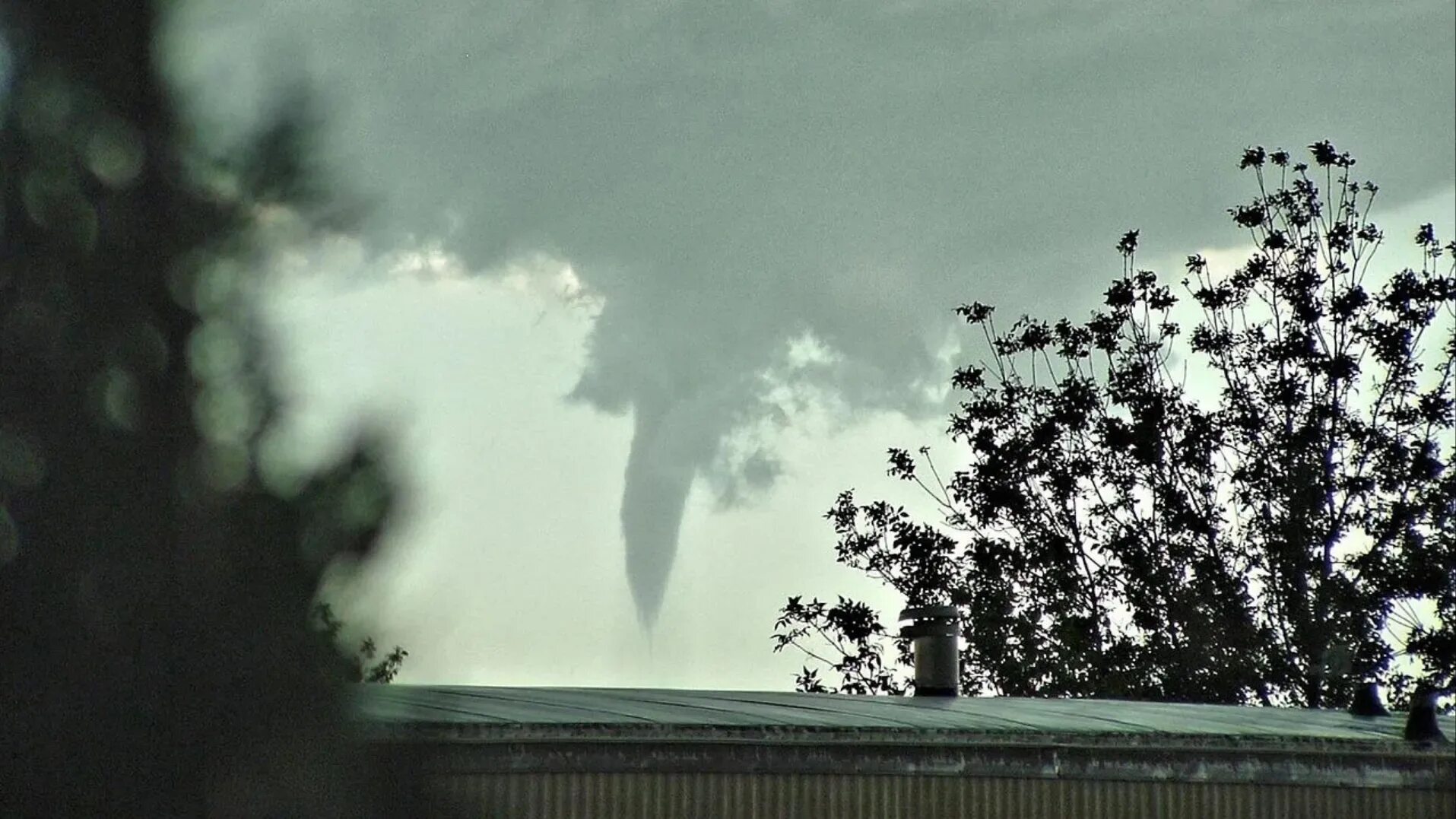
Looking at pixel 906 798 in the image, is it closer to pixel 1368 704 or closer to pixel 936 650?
pixel 936 650

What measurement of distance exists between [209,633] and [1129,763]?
6441 mm

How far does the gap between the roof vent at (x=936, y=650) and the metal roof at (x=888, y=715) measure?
74 centimetres

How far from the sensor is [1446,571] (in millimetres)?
19656

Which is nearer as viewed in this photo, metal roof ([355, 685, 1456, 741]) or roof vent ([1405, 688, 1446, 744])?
metal roof ([355, 685, 1456, 741])

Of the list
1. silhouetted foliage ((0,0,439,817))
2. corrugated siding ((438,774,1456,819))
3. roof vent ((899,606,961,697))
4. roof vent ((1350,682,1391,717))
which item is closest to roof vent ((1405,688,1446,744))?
corrugated siding ((438,774,1456,819))

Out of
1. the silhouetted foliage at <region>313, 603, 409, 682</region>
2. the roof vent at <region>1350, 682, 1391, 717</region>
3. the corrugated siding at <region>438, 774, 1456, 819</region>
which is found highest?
the roof vent at <region>1350, 682, 1391, 717</region>

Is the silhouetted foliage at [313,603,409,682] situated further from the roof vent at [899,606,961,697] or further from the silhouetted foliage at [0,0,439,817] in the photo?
the roof vent at [899,606,961,697]

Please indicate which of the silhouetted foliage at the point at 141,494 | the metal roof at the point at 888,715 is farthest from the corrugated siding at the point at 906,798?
the silhouetted foliage at the point at 141,494

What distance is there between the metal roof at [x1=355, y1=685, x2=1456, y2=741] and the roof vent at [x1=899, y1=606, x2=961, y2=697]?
742mm

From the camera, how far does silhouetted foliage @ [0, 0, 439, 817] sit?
4.86 metres

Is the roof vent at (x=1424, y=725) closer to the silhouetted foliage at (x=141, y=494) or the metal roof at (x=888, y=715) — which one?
the metal roof at (x=888, y=715)

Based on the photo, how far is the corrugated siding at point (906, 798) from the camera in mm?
8594

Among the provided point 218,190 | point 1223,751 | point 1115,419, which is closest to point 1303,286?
point 1115,419

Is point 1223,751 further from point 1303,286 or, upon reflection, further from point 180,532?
point 1303,286
